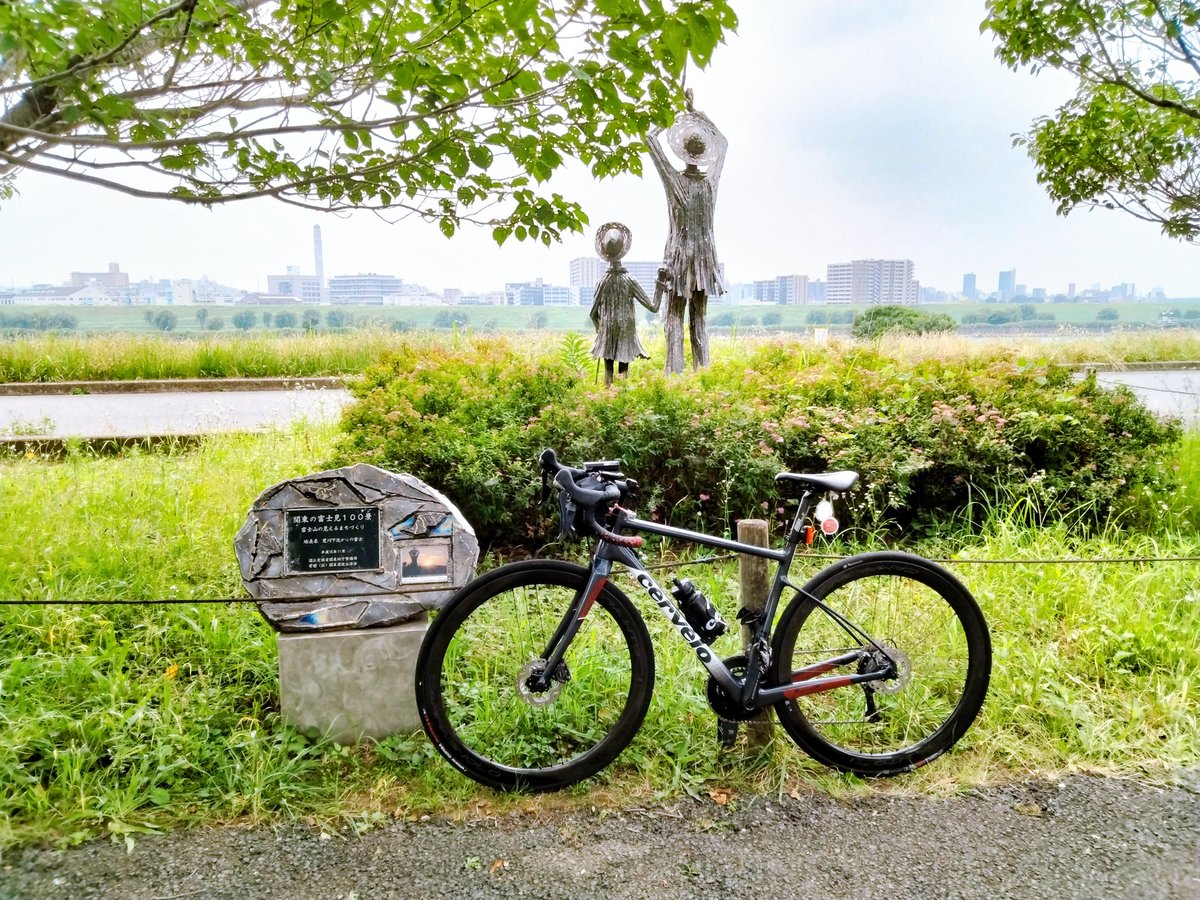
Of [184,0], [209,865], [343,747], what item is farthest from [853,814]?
[184,0]

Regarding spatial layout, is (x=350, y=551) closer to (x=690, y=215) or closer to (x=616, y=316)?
(x=616, y=316)

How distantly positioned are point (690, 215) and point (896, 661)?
569 centimetres

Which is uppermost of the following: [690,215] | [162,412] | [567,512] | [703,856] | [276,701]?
[690,215]

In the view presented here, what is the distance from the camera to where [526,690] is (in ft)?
8.48

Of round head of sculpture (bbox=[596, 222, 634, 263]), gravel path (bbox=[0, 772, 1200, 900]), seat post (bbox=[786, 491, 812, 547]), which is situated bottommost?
gravel path (bbox=[0, 772, 1200, 900])

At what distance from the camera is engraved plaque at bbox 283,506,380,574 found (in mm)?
2863

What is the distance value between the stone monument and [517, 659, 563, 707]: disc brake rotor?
0.51 m

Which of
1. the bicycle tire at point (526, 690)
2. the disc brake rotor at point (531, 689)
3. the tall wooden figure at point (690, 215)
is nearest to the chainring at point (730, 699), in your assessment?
the bicycle tire at point (526, 690)

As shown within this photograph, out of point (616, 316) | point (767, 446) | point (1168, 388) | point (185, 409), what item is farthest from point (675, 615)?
point (1168, 388)

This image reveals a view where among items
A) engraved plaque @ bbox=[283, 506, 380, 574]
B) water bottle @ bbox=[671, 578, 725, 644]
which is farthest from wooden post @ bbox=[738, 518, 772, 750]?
engraved plaque @ bbox=[283, 506, 380, 574]

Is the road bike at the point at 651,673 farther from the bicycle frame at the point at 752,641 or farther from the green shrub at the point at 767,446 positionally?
the green shrub at the point at 767,446

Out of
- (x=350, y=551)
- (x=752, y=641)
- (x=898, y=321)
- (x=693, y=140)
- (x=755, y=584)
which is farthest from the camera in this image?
(x=898, y=321)

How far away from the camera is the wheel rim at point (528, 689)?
2.76m

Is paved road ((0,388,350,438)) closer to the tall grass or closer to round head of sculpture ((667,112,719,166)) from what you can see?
the tall grass
